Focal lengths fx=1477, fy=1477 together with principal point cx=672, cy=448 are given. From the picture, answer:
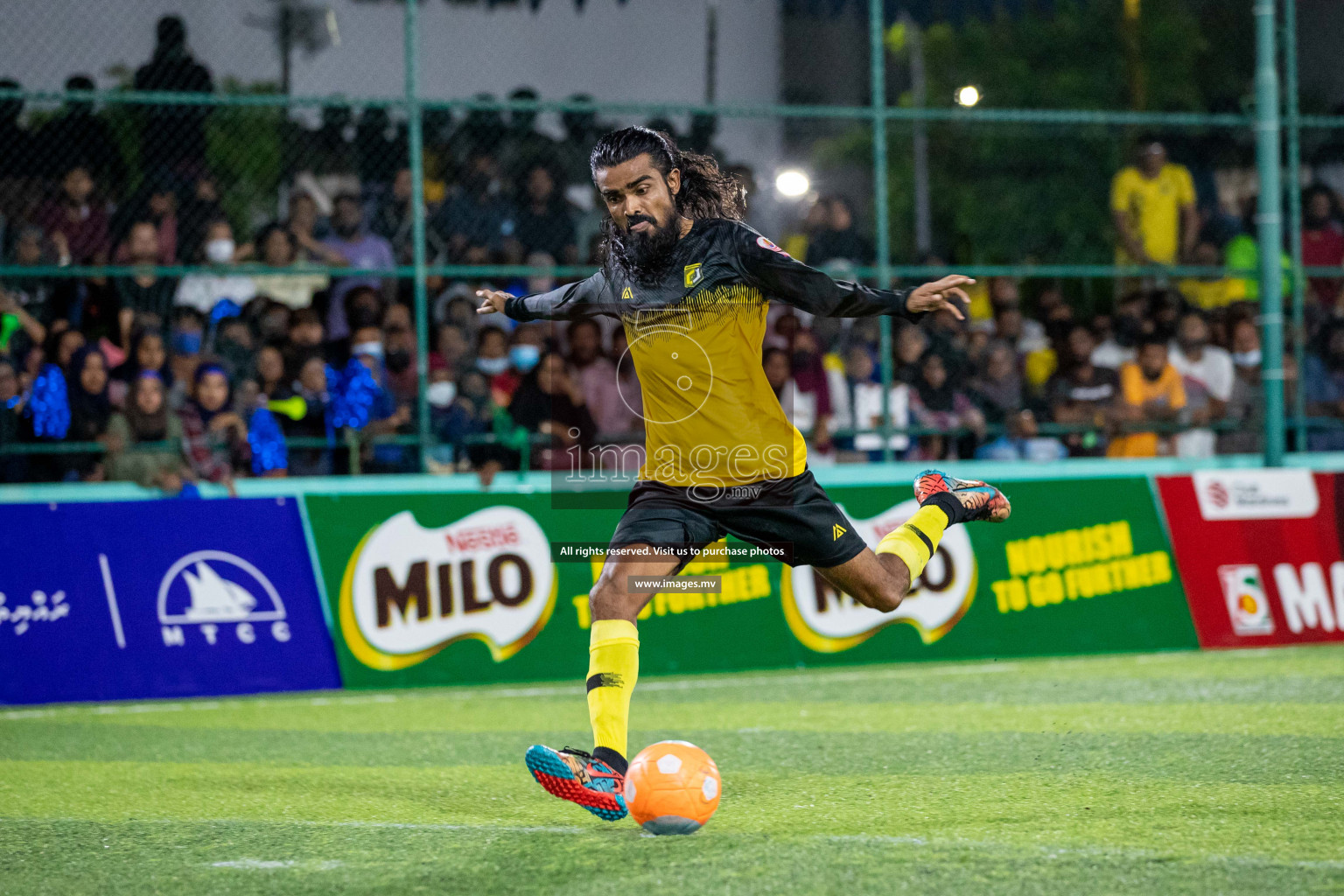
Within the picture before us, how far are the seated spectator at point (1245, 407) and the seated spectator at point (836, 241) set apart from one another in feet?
10.8

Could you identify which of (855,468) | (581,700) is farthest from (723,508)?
(855,468)

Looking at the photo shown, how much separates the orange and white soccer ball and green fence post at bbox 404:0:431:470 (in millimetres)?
6210

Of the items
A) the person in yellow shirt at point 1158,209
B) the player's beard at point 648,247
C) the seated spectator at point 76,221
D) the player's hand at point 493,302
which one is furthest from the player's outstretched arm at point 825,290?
the person in yellow shirt at point 1158,209

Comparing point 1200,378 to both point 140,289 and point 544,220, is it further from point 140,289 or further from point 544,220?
point 140,289

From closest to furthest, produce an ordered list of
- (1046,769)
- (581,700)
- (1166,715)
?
(1046,769) < (1166,715) < (581,700)

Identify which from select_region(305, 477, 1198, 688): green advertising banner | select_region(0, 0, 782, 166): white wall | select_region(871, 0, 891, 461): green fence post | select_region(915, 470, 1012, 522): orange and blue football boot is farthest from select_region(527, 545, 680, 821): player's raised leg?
select_region(0, 0, 782, 166): white wall

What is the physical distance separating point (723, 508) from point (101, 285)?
7064mm

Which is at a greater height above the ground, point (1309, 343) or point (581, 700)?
point (1309, 343)

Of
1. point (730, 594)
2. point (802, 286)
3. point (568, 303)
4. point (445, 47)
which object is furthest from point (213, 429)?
point (802, 286)

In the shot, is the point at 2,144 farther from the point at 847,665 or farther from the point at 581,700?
the point at 847,665

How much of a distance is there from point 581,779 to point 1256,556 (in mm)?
7535

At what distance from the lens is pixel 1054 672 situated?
962 centimetres

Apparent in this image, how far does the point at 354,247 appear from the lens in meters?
11.7

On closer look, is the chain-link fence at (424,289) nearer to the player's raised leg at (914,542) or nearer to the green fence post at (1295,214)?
the green fence post at (1295,214)
